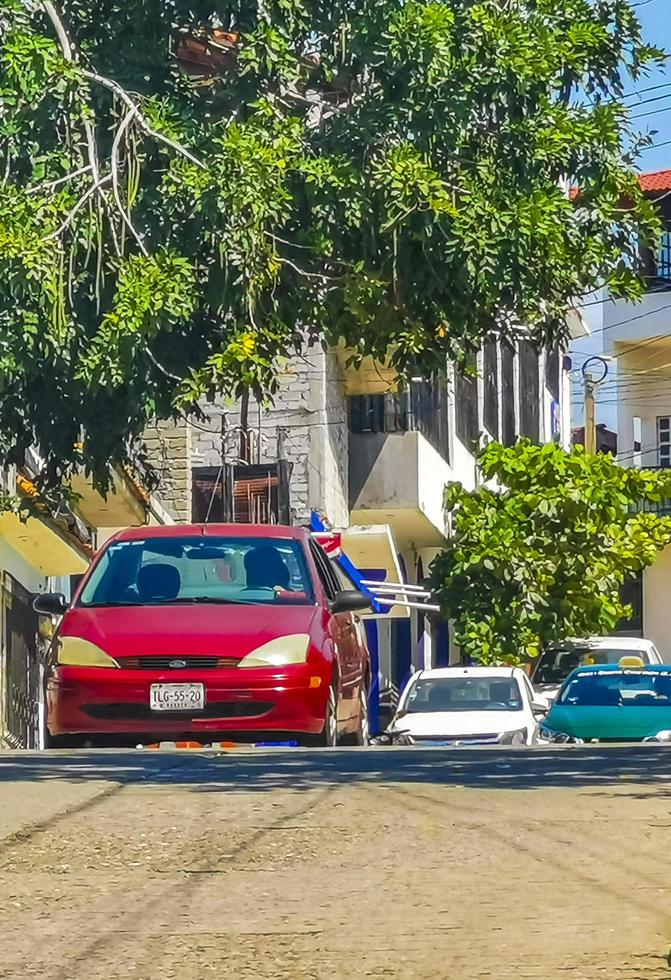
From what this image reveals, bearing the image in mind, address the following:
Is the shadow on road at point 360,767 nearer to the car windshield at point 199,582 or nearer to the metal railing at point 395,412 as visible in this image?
the car windshield at point 199,582

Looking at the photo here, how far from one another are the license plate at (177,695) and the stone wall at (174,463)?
2090 centimetres

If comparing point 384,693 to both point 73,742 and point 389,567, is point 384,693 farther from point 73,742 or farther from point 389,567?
point 73,742

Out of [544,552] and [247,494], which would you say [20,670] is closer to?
[247,494]

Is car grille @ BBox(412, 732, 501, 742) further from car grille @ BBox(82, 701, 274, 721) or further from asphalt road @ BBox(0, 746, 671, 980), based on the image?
asphalt road @ BBox(0, 746, 671, 980)

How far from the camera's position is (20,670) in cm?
3028

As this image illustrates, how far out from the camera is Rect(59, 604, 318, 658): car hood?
513 inches

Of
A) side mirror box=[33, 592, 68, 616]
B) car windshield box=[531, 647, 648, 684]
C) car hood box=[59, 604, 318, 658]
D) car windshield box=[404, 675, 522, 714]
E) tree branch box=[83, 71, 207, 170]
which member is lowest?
car windshield box=[531, 647, 648, 684]

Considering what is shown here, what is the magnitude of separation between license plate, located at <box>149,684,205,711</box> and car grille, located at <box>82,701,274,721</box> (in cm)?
6

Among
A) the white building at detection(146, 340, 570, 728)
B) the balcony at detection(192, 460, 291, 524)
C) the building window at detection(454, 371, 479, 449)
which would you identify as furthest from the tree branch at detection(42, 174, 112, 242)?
the building window at detection(454, 371, 479, 449)

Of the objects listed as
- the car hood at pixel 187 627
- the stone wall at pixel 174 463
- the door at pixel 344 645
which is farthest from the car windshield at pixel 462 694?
the stone wall at pixel 174 463

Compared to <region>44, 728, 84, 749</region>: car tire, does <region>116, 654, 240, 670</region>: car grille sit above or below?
above

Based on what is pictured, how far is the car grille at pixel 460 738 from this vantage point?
19.7 m

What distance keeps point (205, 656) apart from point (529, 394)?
136ft

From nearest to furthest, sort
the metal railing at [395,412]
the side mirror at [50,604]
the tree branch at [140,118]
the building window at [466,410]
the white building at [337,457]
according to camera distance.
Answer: the side mirror at [50,604] < the tree branch at [140,118] < the white building at [337,457] < the metal railing at [395,412] < the building window at [466,410]
